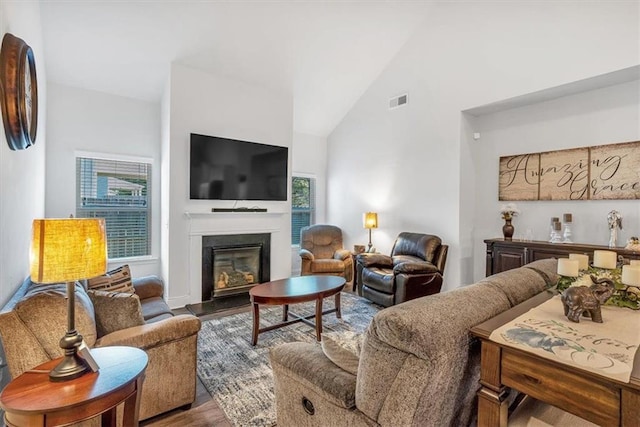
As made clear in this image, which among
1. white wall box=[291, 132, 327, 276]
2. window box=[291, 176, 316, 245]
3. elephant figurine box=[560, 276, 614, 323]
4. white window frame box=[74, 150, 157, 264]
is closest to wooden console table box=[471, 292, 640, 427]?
elephant figurine box=[560, 276, 614, 323]

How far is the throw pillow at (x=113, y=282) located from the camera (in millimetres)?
2619

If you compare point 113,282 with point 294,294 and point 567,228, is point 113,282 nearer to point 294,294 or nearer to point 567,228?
point 294,294

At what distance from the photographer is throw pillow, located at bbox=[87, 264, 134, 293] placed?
262 centimetres

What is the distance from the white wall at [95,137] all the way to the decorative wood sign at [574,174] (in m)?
5.15

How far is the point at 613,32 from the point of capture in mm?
3254

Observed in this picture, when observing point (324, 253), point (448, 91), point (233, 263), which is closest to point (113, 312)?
point (233, 263)

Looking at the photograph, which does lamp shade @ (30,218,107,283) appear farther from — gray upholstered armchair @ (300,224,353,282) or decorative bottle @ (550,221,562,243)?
decorative bottle @ (550,221,562,243)

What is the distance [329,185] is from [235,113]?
105 inches

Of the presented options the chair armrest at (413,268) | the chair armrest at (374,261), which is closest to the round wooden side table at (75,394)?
the chair armrest at (413,268)

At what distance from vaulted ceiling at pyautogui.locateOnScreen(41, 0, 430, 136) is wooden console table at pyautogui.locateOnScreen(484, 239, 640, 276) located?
3467mm

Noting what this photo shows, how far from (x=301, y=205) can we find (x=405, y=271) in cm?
321

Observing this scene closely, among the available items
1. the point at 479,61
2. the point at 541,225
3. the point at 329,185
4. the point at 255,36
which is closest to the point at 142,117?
→ the point at 255,36

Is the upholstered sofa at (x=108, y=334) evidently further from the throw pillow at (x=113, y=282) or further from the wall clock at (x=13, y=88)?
the wall clock at (x=13, y=88)

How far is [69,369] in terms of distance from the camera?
1322 mm
